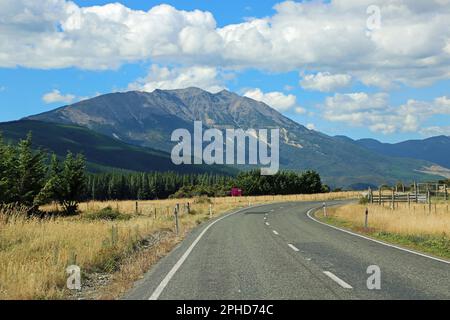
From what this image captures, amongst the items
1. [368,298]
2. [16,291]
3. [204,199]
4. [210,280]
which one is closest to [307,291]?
[368,298]

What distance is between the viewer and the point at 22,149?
36688 mm

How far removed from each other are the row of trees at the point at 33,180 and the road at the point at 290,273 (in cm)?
2043

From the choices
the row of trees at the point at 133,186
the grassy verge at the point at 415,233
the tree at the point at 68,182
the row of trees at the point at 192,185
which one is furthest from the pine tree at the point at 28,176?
the row of trees at the point at 133,186

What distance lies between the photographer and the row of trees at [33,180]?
33.8 metres

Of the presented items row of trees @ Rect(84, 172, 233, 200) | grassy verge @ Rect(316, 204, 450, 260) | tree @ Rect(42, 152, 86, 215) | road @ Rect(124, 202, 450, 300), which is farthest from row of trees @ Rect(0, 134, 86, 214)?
row of trees @ Rect(84, 172, 233, 200)

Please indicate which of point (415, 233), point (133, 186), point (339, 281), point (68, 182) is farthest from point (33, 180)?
point (133, 186)

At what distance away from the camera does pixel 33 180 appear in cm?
→ 3616

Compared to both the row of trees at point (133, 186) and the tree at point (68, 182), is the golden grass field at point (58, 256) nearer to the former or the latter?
the tree at point (68, 182)

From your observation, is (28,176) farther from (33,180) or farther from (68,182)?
(68,182)

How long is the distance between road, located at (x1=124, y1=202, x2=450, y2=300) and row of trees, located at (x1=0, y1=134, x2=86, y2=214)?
804 inches

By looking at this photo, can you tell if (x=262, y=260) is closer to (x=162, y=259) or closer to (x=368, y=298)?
(x=162, y=259)

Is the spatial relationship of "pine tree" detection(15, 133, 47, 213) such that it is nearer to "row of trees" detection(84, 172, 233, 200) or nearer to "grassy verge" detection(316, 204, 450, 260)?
"grassy verge" detection(316, 204, 450, 260)

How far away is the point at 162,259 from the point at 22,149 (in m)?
26.7

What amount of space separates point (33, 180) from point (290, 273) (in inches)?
1172
